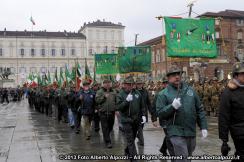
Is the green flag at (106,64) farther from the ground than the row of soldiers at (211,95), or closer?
farther from the ground

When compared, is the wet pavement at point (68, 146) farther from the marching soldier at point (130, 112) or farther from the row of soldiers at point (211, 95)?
the row of soldiers at point (211, 95)

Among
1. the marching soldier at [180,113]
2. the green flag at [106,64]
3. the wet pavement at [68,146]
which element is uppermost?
the green flag at [106,64]

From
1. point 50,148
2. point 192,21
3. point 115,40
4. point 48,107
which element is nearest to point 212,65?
point 48,107

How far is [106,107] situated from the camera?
35.2 feet

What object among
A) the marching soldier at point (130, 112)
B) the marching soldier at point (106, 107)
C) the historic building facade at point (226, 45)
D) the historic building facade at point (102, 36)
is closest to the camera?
the marching soldier at point (130, 112)

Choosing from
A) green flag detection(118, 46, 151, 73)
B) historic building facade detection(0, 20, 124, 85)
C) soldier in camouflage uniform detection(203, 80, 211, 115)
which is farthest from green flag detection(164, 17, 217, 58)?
historic building facade detection(0, 20, 124, 85)

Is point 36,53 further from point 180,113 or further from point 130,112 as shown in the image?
point 180,113

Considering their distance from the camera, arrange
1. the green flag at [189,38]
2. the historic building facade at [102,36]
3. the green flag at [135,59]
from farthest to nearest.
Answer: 1. the historic building facade at [102,36]
2. the green flag at [135,59]
3. the green flag at [189,38]

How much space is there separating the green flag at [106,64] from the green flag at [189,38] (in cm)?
1356

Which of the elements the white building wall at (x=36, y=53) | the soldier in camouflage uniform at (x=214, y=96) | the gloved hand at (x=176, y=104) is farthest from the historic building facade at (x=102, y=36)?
the gloved hand at (x=176, y=104)

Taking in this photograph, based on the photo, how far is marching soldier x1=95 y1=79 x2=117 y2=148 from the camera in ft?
34.9

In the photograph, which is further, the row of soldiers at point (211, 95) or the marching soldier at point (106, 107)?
the row of soldiers at point (211, 95)

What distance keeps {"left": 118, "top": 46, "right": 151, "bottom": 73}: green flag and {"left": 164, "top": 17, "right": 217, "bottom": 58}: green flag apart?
7.08 m

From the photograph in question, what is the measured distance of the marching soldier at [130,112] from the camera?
320 inches
